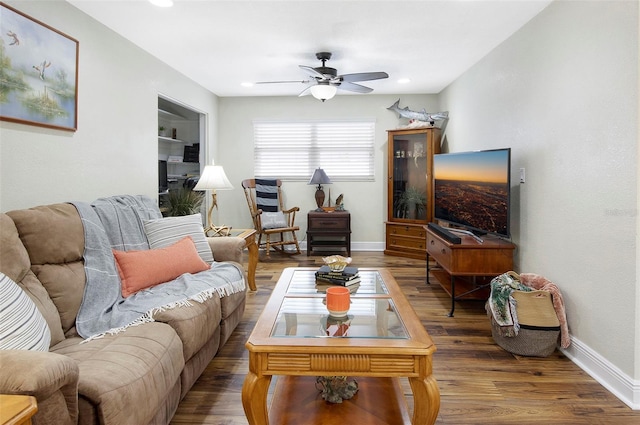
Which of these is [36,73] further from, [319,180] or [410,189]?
[410,189]

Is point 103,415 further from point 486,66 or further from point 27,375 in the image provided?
point 486,66

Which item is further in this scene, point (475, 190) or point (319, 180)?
point (319, 180)

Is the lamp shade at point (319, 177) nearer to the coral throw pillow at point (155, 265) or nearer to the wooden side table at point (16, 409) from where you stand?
the coral throw pillow at point (155, 265)

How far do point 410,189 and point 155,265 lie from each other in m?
3.82

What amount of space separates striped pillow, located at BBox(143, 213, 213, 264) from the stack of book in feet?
3.04

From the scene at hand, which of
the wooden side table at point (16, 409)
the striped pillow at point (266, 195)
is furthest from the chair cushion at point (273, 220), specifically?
the wooden side table at point (16, 409)

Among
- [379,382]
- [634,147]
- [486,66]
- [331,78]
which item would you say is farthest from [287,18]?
[379,382]

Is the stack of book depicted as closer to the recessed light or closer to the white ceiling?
the white ceiling

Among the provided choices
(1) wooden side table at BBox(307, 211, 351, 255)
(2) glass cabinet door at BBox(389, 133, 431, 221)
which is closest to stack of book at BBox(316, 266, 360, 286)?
(1) wooden side table at BBox(307, 211, 351, 255)

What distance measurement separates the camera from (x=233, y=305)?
2572mm

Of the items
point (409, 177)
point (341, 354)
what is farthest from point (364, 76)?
point (341, 354)

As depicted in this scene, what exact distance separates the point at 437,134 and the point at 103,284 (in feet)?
14.6

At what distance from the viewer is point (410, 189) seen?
17.6ft

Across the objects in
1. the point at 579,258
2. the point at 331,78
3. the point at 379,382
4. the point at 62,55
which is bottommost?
the point at 379,382
